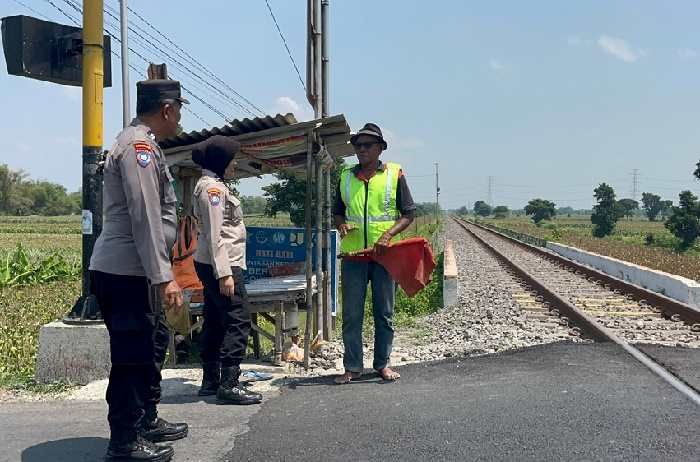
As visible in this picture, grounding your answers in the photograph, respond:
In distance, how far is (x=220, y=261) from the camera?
4680 mm

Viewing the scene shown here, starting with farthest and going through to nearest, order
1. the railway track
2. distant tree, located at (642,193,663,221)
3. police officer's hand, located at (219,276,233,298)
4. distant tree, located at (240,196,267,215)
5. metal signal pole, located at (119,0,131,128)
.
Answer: distant tree, located at (642,193,663,221), distant tree, located at (240,196,267,215), metal signal pole, located at (119,0,131,128), the railway track, police officer's hand, located at (219,276,233,298)

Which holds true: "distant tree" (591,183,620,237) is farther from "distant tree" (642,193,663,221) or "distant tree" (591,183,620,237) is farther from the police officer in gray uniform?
"distant tree" (642,193,663,221)

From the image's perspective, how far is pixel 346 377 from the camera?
17.3 ft

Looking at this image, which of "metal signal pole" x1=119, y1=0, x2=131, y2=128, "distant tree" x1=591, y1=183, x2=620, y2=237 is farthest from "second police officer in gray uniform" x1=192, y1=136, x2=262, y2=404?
"distant tree" x1=591, y1=183, x2=620, y2=237

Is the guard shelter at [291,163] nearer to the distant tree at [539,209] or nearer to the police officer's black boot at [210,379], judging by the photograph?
the police officer's black boot at [210,379]

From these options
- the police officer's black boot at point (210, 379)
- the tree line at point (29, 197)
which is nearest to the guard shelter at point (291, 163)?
the police officer's black boot at point (210, 379)

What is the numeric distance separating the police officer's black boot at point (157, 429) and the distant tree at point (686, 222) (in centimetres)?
3584

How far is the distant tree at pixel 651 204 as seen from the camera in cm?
14438

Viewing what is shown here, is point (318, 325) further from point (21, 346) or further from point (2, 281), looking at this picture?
point (2, 281)

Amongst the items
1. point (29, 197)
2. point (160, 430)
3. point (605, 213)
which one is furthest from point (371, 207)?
point (29, 197)

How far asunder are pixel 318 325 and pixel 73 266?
46.9ft

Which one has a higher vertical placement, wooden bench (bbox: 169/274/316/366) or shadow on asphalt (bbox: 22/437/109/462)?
wooden bench (bbox: 169/274/316/366)

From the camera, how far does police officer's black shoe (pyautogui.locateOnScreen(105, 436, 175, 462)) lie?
3.61 m

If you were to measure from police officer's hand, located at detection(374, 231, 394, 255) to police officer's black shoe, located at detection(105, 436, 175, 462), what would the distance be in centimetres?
220
